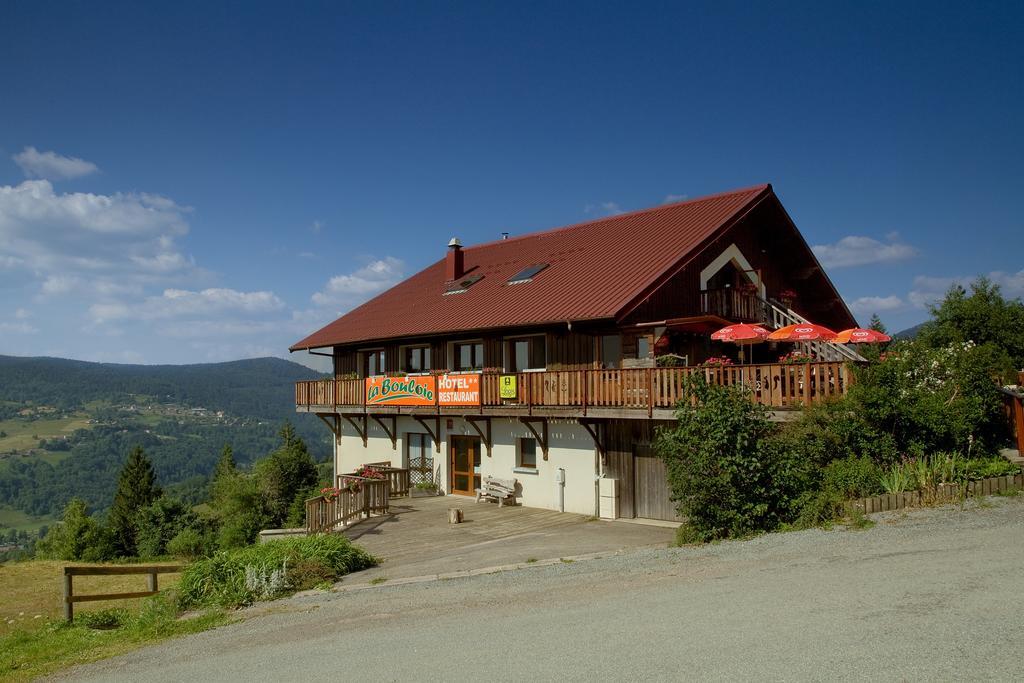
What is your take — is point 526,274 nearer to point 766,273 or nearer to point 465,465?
point 465,465

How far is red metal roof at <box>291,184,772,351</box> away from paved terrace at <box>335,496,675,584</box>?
4.92 metres

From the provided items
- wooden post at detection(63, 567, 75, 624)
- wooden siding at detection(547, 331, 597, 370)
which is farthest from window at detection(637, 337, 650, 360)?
wooden post at detection(63, 567, 75, 624)

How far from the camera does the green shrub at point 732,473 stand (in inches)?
458

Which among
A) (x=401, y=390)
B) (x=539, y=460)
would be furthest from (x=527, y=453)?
(x=401, y=390)

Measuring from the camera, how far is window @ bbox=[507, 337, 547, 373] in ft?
64.8

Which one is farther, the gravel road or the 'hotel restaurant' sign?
the 'hotel restaurant' sign

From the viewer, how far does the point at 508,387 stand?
1842 centimetres

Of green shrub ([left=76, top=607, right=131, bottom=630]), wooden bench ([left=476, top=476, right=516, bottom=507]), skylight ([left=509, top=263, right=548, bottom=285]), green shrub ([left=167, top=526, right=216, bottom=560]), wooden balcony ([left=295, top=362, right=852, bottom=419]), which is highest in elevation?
skylight ([left=509, top=263, right=548, bottom=285])

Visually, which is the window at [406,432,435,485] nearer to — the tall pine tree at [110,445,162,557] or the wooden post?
the wooden post

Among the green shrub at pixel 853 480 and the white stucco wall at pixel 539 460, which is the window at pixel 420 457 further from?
the green shrub at pixel 853 480

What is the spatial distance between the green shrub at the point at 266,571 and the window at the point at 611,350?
8010mm

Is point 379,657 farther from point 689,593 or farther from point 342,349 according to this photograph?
point 342,349

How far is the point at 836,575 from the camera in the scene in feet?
28.3

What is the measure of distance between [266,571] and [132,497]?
4849 centimetres
